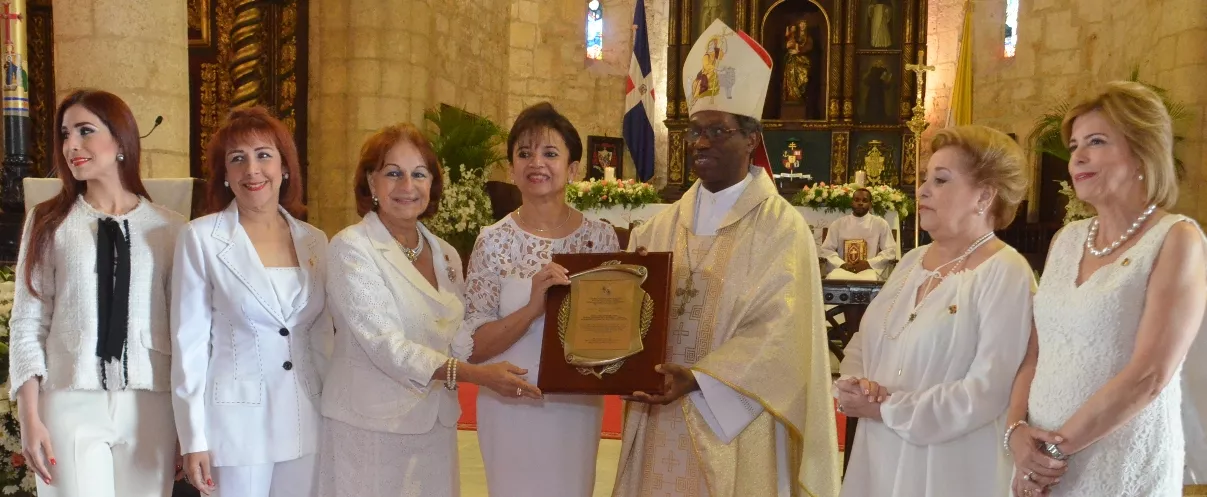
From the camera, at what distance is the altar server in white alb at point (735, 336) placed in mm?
2586

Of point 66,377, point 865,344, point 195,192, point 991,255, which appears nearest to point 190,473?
point 66,377

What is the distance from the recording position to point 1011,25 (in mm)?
12352

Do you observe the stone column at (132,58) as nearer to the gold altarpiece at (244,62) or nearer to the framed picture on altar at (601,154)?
the gold altarpiece at (244,62)

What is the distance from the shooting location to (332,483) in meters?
2.61

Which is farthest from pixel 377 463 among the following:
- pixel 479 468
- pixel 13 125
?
pixel 13 125

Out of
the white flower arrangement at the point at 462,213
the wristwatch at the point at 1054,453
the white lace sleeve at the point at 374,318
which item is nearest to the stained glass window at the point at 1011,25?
the white flower arrangement at the point at 462,213

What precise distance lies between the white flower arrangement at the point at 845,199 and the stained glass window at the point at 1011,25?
5120mm

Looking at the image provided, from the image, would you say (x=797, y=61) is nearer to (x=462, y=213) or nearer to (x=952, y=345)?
(x=462, y=213)

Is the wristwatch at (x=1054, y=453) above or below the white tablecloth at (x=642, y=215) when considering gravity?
below

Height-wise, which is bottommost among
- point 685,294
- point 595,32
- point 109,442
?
point 109,442

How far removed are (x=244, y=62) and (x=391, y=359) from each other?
256 inches

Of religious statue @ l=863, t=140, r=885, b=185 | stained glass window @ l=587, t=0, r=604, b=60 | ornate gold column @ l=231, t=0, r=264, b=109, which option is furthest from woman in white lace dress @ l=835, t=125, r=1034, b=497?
stained glass window @ l=587, t=0, r=604, b=60

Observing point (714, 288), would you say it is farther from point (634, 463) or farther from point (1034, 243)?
point (1034, 243)

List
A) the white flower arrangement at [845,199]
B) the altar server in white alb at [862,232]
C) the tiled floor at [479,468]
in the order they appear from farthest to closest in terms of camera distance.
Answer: the white flower arrangement at [845,199], the altar server in white alb at [862,232], the tiled floor at [479,468]
